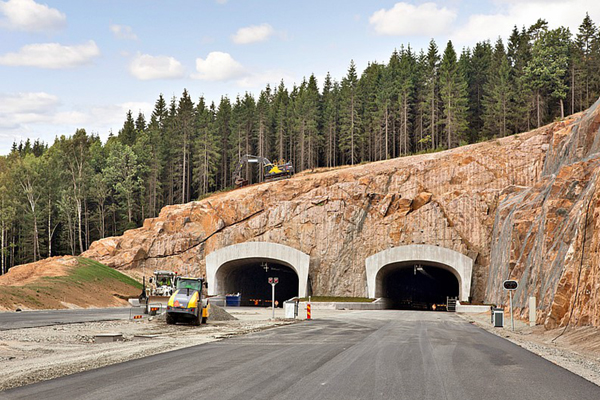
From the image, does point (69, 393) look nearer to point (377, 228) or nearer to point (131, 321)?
point (131, 321)

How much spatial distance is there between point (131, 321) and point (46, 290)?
64.0ft

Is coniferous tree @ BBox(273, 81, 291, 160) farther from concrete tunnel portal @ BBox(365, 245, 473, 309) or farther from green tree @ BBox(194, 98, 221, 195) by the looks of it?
concrete tunnel portal @ BBox(365, 245, 473, 309)

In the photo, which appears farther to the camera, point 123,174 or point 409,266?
point 123,174

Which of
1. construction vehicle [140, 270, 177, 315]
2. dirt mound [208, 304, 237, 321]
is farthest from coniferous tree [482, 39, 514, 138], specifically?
dirt mound [208, 304, 237, 321]

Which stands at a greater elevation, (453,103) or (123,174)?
(453,103)

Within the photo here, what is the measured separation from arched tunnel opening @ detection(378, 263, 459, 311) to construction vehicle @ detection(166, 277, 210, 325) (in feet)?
142

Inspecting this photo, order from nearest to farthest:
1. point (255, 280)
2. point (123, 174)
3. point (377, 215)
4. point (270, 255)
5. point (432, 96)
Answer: point (270, 255)
point (377, 215)
point (255, 280)
point (432, 96)
point (123, 174)

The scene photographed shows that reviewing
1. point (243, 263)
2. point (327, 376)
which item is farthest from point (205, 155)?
point (327, 376)

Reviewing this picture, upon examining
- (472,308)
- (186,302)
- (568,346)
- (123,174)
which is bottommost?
(472,308)

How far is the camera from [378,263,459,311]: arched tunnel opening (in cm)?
7069

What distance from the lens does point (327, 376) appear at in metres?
11.8

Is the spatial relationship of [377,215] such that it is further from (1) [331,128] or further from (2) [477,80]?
(2) [477,80]

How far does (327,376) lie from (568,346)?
11900 mm

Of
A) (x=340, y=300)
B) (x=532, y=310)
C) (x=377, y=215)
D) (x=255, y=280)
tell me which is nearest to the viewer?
(x=532, y=310)
